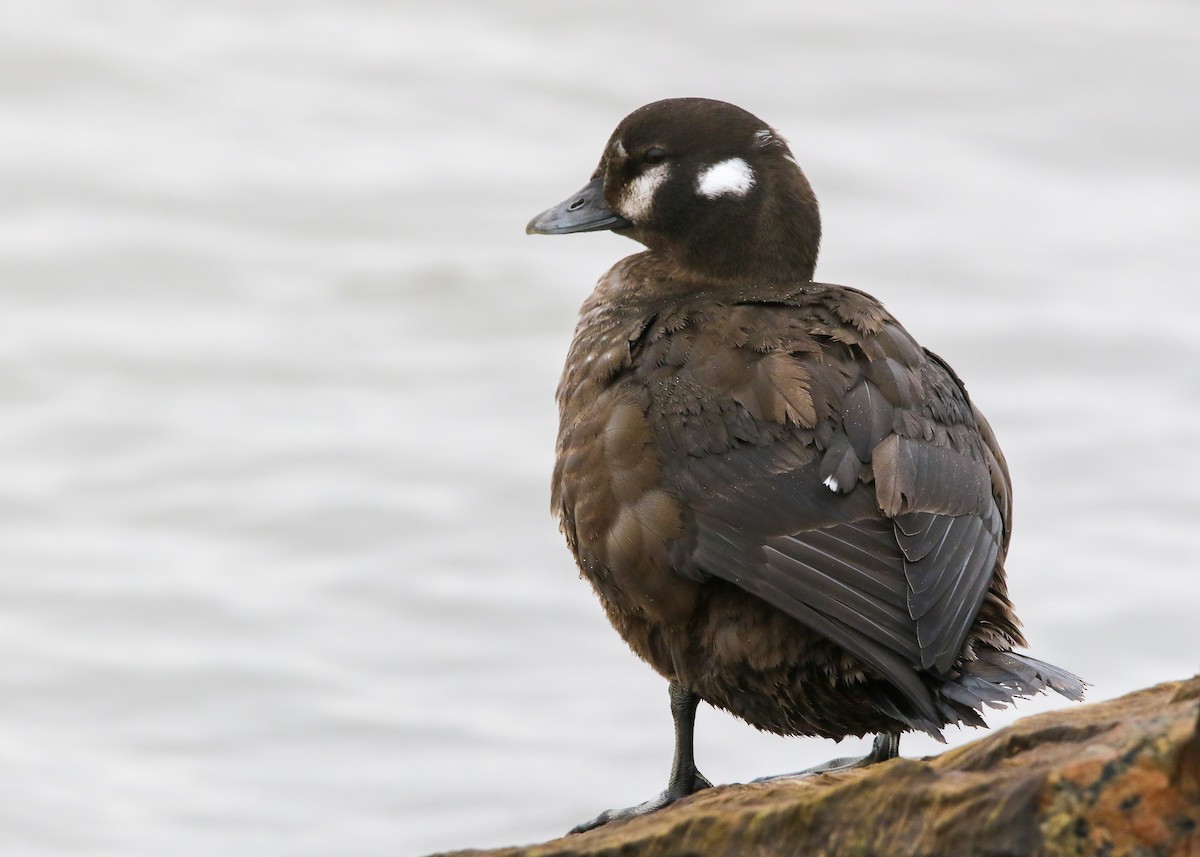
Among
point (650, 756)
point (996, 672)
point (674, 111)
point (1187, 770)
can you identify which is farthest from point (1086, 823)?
point (650, 756)

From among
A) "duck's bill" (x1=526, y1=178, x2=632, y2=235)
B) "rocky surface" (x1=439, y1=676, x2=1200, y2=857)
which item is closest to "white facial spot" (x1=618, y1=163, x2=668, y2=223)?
"duck's bill" (x1=526, y1=178, x2=632, y2=235)

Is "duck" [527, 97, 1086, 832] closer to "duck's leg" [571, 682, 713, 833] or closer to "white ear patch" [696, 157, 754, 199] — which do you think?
"duck's leg" [571, 682, 713, 833]

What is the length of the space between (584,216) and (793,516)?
1.83 meters

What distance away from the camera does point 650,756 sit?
7449 mm

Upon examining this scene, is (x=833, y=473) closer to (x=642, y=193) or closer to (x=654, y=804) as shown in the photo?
(x=654, y=804)

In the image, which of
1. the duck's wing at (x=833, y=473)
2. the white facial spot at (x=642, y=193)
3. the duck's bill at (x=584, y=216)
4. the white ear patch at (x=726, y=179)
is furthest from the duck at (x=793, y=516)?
the duck's bill at (x=584, y=216)

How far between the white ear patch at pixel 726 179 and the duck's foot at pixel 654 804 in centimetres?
173

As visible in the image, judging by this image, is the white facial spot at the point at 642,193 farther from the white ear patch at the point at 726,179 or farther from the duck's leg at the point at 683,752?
the duck's leg at the point at 683,752

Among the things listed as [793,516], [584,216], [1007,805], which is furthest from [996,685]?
[584,216]

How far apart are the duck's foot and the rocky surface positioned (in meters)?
0.90

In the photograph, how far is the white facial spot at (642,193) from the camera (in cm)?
534

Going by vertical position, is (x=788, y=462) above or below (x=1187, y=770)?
above

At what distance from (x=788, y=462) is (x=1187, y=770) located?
1.69 meters

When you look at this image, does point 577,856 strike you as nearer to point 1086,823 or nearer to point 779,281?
point 1086,823
